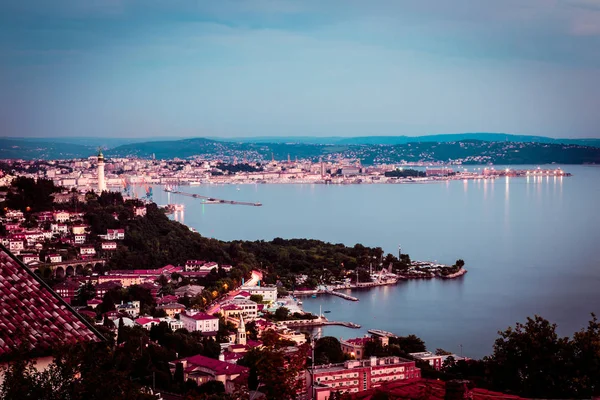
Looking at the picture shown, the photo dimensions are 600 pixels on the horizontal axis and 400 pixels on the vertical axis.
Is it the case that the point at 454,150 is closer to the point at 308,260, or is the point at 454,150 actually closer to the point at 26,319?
the point at 308,260

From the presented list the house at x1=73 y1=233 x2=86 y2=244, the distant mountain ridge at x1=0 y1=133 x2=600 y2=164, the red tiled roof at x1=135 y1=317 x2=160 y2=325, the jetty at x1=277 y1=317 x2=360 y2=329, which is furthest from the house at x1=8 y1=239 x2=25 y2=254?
the distant mountain ridge at x1=0 y1=133 x2=600 y2=164

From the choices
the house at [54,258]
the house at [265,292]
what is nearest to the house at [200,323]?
the house at [265,292]

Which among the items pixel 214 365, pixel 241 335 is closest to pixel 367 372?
pixel 214 365

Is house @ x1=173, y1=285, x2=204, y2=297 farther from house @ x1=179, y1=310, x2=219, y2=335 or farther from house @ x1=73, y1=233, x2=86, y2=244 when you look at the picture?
house @ x1=73, y1=233, x2=86, y2=244

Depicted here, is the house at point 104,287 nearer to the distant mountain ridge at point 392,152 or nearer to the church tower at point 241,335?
the church tower at point 241,335

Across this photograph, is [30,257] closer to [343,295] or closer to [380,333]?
[343,295]

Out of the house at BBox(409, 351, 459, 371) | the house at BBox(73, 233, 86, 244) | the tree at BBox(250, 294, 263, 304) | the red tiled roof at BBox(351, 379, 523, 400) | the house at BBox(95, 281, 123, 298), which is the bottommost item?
the tree at BBox(250, 294, 263, 304)

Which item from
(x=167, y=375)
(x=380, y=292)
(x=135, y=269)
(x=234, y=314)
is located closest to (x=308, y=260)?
(x=380, y=292)
